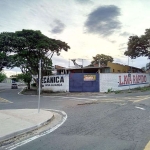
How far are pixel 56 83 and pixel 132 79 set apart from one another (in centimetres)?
1221

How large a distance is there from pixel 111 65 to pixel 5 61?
2581cm

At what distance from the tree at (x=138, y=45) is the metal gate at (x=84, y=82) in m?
13.0

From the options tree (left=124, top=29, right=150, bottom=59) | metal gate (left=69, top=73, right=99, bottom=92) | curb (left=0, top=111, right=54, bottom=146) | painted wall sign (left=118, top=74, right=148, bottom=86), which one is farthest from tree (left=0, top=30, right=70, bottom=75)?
curb (left=0, top=111, right=54, bottom=146)

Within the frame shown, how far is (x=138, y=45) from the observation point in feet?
121

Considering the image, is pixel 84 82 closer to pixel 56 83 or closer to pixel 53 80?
pixel 56 83

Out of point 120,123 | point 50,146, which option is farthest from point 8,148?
point 120,123

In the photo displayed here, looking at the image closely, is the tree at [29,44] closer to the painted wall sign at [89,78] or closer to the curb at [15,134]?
the painted wall sign at [89,78]

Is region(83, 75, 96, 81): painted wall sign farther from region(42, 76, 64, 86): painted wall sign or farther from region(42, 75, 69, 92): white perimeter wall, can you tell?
region(42, 76, 64, 86): painted wall sign

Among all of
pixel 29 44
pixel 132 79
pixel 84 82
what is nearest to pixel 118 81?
pixel 132 79

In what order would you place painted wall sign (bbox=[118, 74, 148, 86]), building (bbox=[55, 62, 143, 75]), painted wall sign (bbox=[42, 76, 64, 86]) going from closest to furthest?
1. painted wall sign (bbox=[118, 74, 148, 86])
2. painted wall sign (bbox=[42, 76, 64, 86])
3. building (bbox=[55, 62, 143, 75])

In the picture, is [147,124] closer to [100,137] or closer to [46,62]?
[100,137]

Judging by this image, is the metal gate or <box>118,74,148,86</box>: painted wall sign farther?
<box>118,74,148,86</box>: painted wall sign

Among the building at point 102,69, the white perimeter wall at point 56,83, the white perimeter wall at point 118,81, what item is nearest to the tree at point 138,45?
the building at point 102,69

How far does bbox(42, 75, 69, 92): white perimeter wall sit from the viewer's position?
98.9 feet
